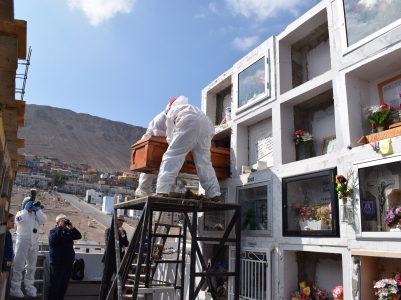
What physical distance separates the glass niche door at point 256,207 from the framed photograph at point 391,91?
232 cm

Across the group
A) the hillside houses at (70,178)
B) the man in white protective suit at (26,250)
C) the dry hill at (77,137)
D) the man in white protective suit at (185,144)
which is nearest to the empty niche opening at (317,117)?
the man in white protective suit at (185,144)

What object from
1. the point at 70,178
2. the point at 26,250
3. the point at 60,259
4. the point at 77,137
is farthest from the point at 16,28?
the point at 77,137

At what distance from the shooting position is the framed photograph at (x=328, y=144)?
19.7 feet

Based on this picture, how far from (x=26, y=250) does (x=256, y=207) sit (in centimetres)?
483

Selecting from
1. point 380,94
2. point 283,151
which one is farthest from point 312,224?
point 380,94

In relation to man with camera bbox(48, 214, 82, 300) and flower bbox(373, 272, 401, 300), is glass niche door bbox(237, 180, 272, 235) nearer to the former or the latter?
flower bbox(373, 272, 401, 300)

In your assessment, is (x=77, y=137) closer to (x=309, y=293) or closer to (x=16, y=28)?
(x=309, y=293)

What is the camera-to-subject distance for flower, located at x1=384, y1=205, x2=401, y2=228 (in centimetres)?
438

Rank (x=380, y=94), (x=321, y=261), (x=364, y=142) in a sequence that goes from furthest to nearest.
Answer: (x=321, y=261) < (x=380, y=94) < (x=364, y=142)

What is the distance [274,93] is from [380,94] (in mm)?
1931

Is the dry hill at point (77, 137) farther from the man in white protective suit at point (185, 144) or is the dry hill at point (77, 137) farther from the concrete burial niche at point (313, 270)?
the concrete burial niche at point (313, 270)

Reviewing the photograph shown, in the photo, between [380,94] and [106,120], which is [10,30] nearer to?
[380,94]

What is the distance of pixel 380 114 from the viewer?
500cm

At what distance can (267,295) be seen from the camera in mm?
5965
